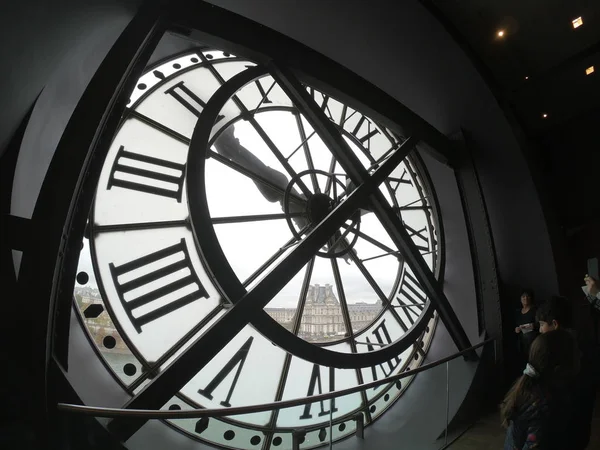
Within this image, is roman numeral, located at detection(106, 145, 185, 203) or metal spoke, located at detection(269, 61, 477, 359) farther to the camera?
roman numeral, located at detection(106, 145, 185, 203)

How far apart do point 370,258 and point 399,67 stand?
6.75 ft

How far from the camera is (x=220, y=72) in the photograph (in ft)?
11.3

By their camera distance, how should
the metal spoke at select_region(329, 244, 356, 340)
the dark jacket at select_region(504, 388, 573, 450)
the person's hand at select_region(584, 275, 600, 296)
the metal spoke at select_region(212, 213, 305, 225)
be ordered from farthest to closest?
the metal spoke at select_region(329, 244, 356, 340) < the metal spoke at select_region(212, 213, 305, 225) < the person's hand at select_region(584, 275, 600, 296) < the dark jacket at select_region(504, 388, 573, 450)

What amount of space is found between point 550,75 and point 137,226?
197 inches

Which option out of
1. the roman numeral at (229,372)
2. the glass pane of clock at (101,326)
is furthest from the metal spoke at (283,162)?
the glass pane of clock at (101,326)

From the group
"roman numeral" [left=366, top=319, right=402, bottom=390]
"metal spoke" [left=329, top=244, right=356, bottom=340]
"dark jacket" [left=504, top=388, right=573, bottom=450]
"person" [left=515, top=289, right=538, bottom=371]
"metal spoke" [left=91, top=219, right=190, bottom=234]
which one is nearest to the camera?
"dark jacket" [left=504, top=388, right=573, bottom=450]

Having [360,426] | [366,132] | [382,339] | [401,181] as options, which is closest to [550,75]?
[401,181]

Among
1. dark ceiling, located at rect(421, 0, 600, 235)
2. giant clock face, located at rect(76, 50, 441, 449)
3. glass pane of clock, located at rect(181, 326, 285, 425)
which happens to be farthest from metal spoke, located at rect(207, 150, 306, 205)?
dark ceiling, located at rect(421, 0, 600, 235)

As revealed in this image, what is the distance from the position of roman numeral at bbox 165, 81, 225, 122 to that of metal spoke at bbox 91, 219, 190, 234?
1035 mm

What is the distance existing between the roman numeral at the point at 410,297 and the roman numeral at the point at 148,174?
2859 mm

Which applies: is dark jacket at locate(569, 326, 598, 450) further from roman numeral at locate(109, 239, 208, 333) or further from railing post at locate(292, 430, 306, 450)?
roman numeral at locate(109, 239, 208, 333)

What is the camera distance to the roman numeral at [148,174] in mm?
2846

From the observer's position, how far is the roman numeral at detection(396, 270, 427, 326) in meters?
4.27

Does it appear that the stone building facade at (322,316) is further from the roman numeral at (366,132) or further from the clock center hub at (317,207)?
the roman numeral at (366,132)
